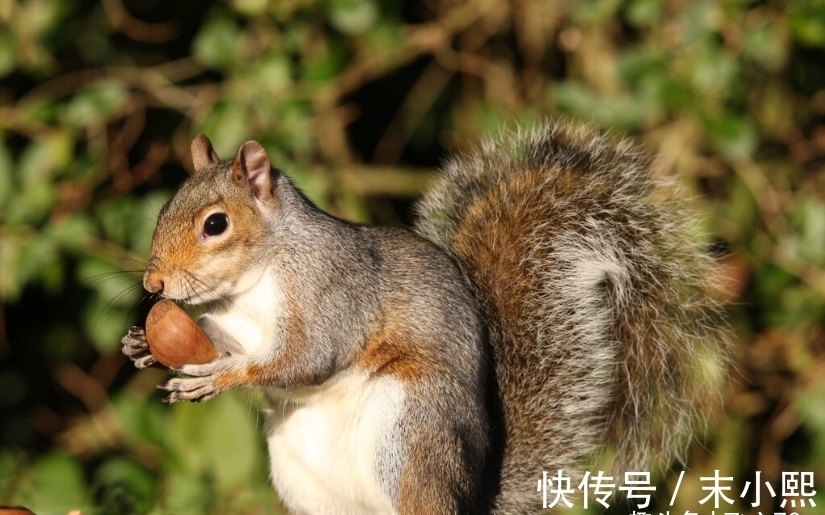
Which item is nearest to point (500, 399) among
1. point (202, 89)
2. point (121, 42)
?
point (202, 89)

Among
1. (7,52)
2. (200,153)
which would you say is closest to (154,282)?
(200,153)

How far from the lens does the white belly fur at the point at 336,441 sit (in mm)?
1245

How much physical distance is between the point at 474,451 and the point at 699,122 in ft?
3.37

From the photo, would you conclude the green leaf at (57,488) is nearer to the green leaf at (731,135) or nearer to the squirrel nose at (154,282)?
the squirrel nose at (154,282)

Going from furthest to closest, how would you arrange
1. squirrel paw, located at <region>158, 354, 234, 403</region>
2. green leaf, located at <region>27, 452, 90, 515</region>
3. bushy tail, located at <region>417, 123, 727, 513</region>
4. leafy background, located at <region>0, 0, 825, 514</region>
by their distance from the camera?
leafy background, located at <region>0, 0, 825, 514</region> < green leaf, located at <region>27, 452, 90, 515</region> < bushy tail, located at <region>417, 123, 727, 513</region> < squirrel paw, located at <region>158, 354, 234, 403</region>

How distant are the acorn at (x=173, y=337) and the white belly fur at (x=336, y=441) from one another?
0.13 m

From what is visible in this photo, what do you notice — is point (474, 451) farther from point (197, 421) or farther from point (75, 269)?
point (75, 269)

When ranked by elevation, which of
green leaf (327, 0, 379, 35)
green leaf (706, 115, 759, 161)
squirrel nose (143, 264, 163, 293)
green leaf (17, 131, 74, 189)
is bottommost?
squirrel nose (143, 264, 163, 293)

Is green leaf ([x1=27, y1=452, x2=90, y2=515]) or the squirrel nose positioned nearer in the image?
the squirrel nose

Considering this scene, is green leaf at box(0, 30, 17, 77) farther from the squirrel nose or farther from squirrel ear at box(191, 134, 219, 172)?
the squirrel nose

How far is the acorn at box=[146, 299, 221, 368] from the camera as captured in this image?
120 centimetres

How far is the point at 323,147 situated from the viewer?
2.50 metres

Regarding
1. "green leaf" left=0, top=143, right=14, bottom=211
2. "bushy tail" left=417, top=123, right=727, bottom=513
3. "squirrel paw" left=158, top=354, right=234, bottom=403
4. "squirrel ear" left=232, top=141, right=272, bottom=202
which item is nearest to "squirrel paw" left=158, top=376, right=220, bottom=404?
"squirrel paw" left=158, top=354, right=234, bottom=403

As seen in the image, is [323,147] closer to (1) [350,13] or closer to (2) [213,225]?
(1) [350,13]
